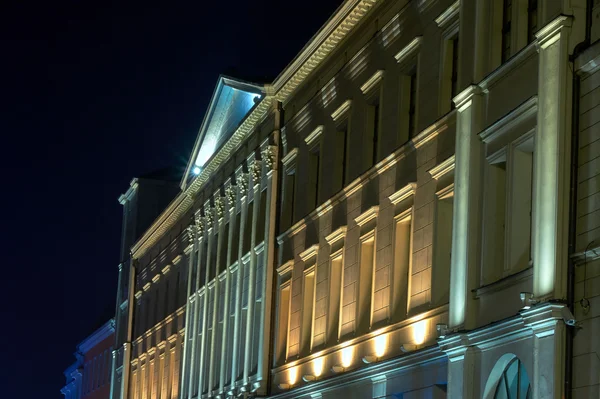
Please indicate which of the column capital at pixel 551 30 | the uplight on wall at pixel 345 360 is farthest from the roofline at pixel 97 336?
the column capital at pixel 551 30

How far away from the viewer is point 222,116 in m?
52.3

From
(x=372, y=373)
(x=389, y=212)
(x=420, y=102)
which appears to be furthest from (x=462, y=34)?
(x=372, y=373)

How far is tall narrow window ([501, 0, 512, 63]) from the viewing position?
26.0m

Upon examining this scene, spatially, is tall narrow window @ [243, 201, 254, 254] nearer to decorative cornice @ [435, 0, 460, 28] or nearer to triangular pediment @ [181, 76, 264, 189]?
triangular pediment @ [181, 76, 264, 189]

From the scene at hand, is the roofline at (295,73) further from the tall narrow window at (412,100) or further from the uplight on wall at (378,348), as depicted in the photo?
the uplight on wall at (378,348)

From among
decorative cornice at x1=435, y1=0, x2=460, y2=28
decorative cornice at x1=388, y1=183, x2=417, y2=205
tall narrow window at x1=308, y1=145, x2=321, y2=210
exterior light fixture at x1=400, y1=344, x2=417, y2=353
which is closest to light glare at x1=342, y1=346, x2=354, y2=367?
exterior light fixture at x1=400, y1=344, x2=417, y2=353

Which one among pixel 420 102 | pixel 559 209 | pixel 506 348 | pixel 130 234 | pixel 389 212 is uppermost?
pixel 130 234

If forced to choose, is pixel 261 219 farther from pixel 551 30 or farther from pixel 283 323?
pixel 551 30

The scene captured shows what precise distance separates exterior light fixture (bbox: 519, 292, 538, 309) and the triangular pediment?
22.8 metres

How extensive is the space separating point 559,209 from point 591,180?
29.9 inches

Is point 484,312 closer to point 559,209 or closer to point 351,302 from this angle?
point 559,209

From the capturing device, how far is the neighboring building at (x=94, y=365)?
81250 millimetres

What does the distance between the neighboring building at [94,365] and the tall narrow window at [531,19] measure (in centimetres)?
5676

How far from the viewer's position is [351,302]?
110 feet
